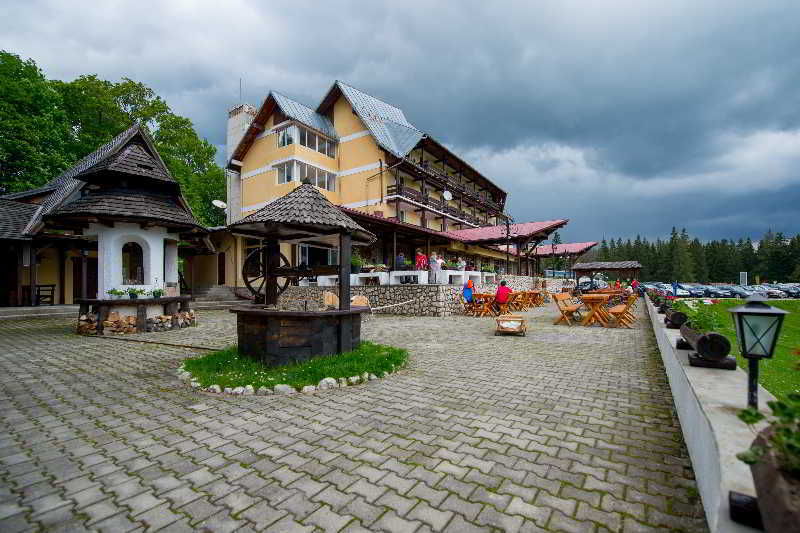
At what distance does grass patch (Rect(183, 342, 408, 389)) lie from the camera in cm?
503

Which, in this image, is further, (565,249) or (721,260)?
(721,260)

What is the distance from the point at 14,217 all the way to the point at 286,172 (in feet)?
43.3

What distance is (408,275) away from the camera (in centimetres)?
1539

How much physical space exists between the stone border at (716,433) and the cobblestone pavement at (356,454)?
0.75ft

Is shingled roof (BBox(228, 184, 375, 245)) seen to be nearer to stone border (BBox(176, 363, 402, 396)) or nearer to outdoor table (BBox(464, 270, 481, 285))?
stone border (BBox(176, 363, 402, 396))

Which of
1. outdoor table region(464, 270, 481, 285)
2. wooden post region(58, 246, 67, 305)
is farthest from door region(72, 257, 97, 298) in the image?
outdoor table region(464, 270, 481, 285)

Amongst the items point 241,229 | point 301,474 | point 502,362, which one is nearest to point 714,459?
point 301,474

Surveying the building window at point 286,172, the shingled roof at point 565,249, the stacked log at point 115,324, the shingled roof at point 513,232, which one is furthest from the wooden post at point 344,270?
the shingled roof at point 565,249

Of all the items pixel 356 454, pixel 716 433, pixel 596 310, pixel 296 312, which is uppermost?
pixel 296 312

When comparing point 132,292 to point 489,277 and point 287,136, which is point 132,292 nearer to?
point 489,277

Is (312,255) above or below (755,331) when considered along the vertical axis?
above

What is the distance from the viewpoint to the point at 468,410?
4129 mm

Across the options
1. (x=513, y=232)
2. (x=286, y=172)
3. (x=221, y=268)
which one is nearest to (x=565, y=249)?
(x=513, y=232)

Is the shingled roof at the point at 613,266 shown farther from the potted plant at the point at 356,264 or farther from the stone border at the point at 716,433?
the stone border at the point at 716,433
